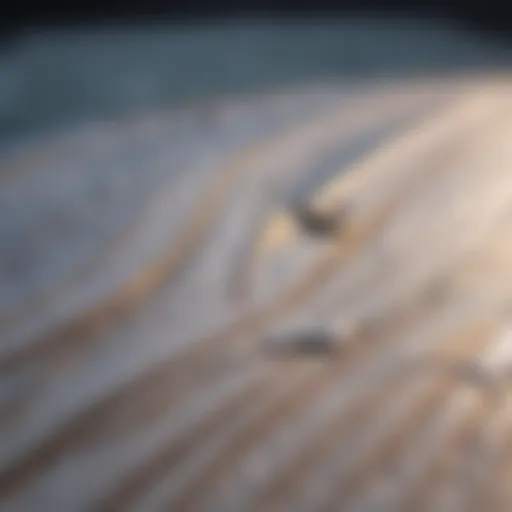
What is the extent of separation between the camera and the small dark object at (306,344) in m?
0.26

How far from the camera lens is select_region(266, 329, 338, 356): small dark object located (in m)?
0.26

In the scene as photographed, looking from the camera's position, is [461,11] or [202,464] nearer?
[202,464]

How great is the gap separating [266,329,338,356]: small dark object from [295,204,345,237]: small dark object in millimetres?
55

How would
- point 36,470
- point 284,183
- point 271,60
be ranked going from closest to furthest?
point 36,470 → point 284,183 → point 271,60

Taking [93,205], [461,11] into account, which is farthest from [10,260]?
[461,11]

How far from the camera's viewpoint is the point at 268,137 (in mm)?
369

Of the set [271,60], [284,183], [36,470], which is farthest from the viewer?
[271,60]

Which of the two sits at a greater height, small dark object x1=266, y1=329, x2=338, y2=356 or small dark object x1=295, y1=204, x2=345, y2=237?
small dark object x1=295, y1=204, x2=345, y2=237

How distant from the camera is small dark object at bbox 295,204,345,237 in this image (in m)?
0.32

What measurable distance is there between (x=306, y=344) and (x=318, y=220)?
0.07m

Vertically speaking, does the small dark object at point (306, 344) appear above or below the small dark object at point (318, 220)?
below

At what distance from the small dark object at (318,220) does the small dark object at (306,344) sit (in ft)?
0.18

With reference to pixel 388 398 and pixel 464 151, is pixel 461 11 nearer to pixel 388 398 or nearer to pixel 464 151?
pixel 464 151

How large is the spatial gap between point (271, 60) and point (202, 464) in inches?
10.2
